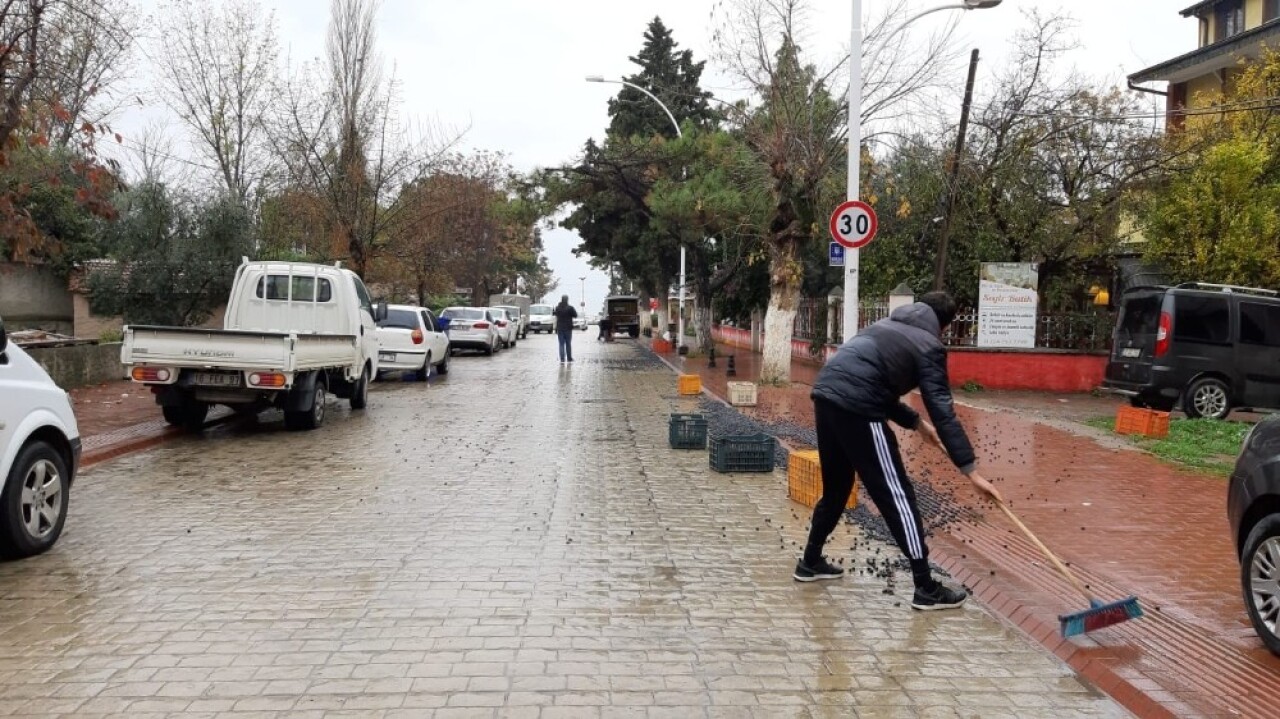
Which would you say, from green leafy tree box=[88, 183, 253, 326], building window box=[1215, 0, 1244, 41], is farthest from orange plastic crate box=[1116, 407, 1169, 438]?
building window box=[1215, 0, 1244, 41]

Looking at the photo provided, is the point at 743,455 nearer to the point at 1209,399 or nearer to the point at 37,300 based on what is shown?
the point at 1209,399

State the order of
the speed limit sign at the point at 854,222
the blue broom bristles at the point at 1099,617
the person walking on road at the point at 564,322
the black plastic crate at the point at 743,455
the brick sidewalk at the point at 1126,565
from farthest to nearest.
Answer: the person walking on road at the point at 564,322 → the speed limit sign at the point at 854,222 → the black plastic crate at the point at 743,455 → the blue broom bristles at the point at 1099,617 → the brick sidewalk at the point at 1126,565

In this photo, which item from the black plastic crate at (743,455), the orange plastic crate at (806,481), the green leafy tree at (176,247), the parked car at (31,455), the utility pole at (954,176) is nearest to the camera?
the parked car at (31,455)

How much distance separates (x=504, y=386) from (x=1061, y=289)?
11953 mm

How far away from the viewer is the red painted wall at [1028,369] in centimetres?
1877

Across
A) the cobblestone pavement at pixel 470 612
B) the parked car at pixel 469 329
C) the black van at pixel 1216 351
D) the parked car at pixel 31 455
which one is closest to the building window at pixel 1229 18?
the black van at pixel 1216 351

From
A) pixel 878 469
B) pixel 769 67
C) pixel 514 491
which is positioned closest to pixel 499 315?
pixel 769 67

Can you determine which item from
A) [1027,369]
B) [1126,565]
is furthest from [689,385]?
[1126,565]

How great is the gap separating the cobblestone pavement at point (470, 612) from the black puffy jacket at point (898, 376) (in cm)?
108

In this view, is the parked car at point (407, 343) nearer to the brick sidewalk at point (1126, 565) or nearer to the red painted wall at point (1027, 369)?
the red painted wall at point (1027, 369)

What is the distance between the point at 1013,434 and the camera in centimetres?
1267

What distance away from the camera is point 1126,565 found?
20.8ft

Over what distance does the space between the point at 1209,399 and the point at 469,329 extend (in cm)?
2183

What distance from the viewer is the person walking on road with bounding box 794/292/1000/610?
5141mm
